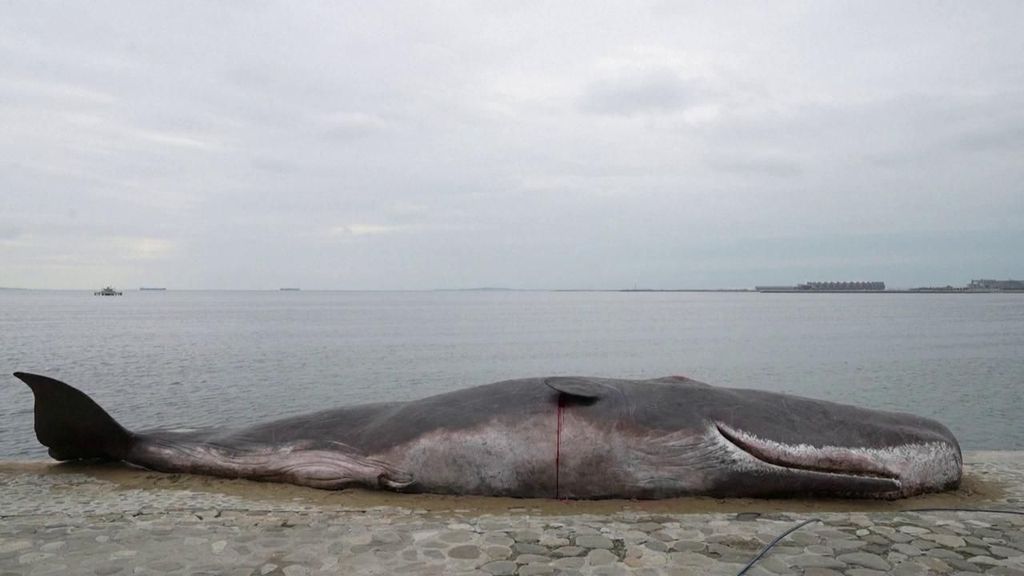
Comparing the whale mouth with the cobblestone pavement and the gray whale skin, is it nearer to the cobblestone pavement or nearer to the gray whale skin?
the gray whale skin

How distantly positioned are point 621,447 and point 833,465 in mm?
2343

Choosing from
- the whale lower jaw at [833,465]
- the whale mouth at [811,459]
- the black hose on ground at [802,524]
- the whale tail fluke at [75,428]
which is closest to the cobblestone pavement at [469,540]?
the black hose on ground at [802,524]

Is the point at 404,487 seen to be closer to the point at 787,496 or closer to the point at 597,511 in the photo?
the point at 597,511

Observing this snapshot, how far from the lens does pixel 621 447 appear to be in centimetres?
766

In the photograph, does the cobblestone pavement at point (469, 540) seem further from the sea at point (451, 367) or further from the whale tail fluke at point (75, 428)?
the sea at point (451, 367)

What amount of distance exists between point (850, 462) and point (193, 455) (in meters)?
7.85

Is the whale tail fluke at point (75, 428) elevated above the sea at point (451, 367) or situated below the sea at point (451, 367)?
above

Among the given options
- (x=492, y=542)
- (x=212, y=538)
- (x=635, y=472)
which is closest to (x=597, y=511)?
(x=635, y=472)

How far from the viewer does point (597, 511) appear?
7.18m

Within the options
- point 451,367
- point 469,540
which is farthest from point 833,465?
point 451,367

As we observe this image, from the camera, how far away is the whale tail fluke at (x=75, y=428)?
8.55 m

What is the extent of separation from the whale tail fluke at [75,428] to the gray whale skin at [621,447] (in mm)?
Result: 70

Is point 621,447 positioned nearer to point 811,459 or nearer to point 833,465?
point 811,459

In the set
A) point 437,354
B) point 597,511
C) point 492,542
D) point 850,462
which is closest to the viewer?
point 492,542
